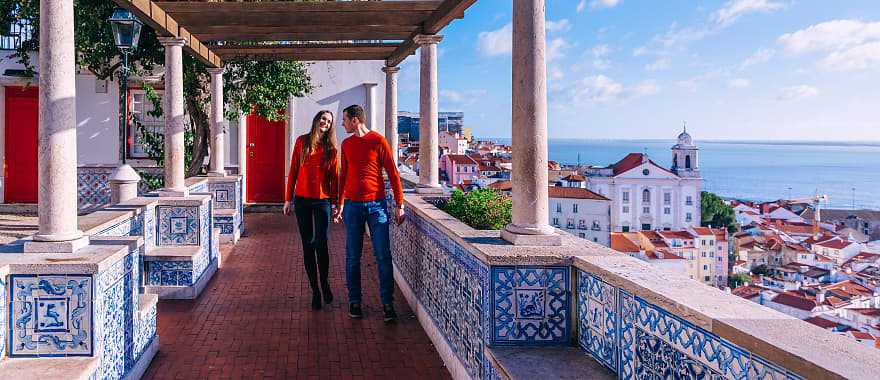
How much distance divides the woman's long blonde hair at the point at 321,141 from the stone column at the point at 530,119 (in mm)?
2336

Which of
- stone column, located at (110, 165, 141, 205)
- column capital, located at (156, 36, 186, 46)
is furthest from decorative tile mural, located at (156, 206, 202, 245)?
column capital, located at (156, 36, 186, 46)

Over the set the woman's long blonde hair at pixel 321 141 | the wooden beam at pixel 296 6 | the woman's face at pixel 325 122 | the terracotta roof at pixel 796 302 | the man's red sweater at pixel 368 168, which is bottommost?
the terracotta roof at pixel 796 302

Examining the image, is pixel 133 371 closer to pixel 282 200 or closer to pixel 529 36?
pixel 529 36

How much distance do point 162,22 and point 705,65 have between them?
10282 centimetres

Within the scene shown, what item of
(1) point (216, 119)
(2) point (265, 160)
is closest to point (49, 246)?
(1) point (216, 119)

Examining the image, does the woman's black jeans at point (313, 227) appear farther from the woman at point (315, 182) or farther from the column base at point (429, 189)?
the column base at point (429, 189)

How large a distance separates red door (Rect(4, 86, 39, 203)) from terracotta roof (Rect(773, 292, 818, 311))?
14283mm

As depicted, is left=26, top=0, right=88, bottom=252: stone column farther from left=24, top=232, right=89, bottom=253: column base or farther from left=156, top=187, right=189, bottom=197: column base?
left=156, top=187, right=189, bottom=197: column base

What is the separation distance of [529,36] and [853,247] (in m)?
17.9

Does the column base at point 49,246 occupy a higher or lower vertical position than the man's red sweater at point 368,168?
lower

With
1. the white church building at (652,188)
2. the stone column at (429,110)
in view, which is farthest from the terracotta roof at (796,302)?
the white church building at (652,188)

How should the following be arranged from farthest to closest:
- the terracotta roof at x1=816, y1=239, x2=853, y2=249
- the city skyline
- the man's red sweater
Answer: the city skyline < the terracotta roof at x1=816, y1=239, x2=853, y2=249 < the man's red sweater

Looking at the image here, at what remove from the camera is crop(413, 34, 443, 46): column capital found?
277 inches

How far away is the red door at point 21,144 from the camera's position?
1330cm
